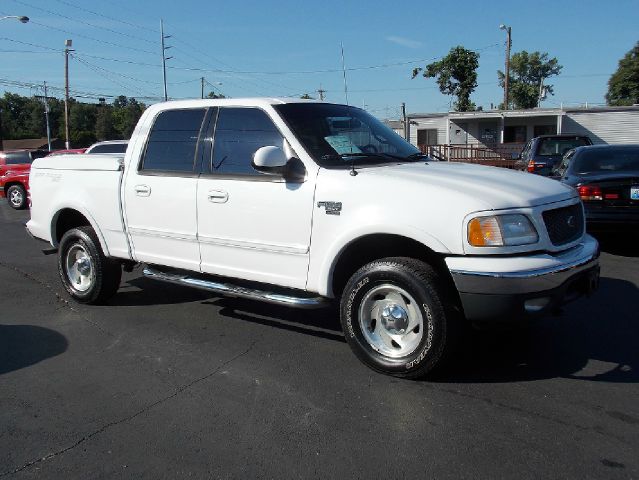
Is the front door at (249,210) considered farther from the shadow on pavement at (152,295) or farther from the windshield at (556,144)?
the windshield at (556,144)

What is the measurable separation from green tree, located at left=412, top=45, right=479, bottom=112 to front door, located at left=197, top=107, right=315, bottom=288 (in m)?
40.8

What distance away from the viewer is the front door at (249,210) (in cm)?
436

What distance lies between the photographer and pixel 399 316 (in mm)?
4023

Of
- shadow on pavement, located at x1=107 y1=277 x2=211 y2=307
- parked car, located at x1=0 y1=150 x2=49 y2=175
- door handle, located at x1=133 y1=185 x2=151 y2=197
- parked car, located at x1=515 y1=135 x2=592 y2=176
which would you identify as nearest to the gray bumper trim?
door handle, located at x1=133 y1=185 x2=151 y2=197

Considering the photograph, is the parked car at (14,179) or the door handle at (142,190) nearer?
the door handle at (142,190)

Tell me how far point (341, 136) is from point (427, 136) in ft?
115

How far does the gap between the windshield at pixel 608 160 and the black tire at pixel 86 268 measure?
266 inches

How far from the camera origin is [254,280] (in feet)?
15.3

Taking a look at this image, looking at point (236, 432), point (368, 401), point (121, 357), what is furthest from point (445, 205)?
point (121, 357)

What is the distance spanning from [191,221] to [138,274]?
9.85 ft

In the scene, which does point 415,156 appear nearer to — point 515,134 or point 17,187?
point 17,187

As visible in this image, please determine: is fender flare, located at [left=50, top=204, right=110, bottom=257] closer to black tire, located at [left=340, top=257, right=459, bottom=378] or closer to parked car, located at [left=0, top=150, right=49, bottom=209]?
black tire, located at [left=340, top=257, right=459, bottom=378]

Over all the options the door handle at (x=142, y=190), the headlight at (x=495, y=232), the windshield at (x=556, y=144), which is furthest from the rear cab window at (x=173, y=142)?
the windshield at (x=556, y=144)

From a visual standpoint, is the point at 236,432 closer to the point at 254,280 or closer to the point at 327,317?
the point at 254,280
